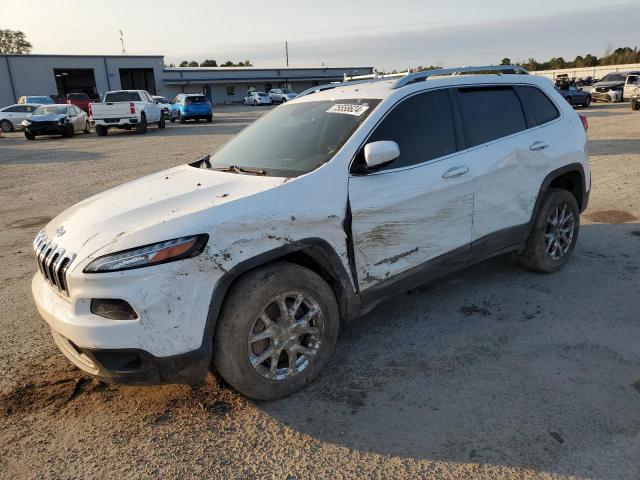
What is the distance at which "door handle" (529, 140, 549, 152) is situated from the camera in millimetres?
4464

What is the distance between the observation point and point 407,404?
305 cm

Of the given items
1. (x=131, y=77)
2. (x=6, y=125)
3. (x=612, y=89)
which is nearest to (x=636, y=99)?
(x=612, y=89)

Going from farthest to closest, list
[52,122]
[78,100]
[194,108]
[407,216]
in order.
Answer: [78,100] → [194,108] → [52,122] → [407,216]

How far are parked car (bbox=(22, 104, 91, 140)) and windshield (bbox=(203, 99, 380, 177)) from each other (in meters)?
21.4

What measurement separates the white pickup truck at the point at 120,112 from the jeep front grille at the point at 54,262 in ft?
70.5

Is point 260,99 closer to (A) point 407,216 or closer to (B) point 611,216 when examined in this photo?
(B) point 611,216

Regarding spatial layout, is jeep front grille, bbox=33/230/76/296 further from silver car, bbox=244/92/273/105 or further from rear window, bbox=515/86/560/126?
silver car, bbox=244/92/273/105

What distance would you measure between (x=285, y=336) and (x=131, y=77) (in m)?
64.1

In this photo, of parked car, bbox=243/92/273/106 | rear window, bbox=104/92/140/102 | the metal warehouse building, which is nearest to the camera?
rear window, bbox=104/92/140/102

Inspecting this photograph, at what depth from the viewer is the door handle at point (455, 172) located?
12.4 feet

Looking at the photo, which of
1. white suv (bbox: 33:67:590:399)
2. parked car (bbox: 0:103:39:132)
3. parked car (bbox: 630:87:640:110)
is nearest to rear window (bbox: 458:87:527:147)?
white suv (bbox: 33:67:590:399)

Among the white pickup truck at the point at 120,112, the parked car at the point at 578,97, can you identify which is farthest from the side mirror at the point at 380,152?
the parked car at the point at 578,97

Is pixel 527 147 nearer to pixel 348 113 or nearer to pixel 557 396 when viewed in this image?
pixel 348 113

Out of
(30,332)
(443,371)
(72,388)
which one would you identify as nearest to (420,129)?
(443,371)
